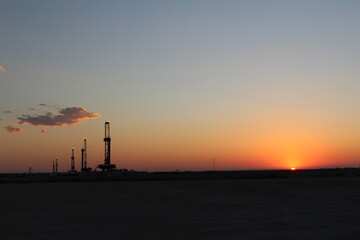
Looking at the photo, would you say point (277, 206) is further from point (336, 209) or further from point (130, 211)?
point (130, 211)

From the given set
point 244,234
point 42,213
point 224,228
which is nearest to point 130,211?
point 42,213

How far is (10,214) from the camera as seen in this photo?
66.1 ft

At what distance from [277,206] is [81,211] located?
10151mm

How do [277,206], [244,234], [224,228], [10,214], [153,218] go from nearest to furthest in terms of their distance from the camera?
1. [244,234]
2. [224,228]
3. [153,218]
4. [10,214]
5. [277,206]

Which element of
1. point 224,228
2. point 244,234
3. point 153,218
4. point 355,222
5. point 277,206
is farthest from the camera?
point 277,206

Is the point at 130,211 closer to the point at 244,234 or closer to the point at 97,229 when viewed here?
the point at 97,229

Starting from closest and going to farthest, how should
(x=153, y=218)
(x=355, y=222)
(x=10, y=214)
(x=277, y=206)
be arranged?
(x=355, y=222) < (x=153, y=218) < (x=10, y=214) < (x=277, y=206)

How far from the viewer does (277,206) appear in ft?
73.2

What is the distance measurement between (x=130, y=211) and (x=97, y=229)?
567cm

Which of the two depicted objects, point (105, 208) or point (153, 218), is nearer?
point (153, 218)

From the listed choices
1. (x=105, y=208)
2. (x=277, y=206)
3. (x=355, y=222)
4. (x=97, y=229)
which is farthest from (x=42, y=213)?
(x=355, y=222)

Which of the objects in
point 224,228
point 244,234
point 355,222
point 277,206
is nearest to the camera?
point 244,234

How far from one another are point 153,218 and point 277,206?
7548mm

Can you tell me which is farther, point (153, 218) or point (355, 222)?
point (153, 218)
